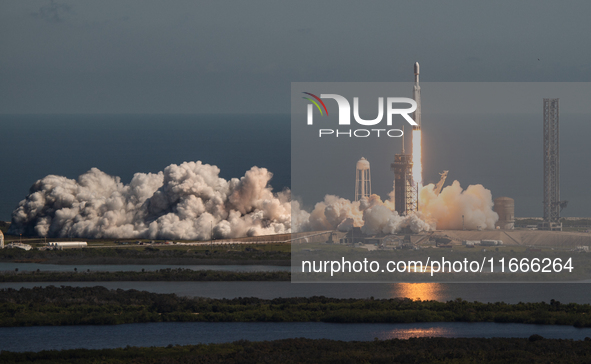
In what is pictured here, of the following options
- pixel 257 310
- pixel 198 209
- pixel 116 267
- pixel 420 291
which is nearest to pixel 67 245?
pixel 116 267

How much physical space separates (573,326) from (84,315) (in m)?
25.8

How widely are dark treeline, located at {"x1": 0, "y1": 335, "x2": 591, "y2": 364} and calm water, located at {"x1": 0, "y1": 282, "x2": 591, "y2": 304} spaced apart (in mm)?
12948

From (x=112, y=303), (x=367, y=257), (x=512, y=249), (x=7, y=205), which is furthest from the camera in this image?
(x=7, y=205)

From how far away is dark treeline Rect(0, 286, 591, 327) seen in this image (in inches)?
1757

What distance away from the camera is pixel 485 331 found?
42562 mm

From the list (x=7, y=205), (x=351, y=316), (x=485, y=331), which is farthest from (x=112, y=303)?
(x=7, y=205)

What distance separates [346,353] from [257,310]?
10.3 metres

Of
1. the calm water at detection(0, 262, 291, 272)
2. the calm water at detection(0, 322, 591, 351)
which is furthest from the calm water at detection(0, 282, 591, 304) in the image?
the calm water at detection(0, 322, 591, 351)

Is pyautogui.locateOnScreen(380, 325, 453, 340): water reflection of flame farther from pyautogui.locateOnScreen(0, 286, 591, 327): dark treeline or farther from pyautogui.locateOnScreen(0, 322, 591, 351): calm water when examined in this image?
pyautogui.locateOnScreen(0, 286, 591, 327): dark treeline

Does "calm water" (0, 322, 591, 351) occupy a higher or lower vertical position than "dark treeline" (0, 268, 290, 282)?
lower

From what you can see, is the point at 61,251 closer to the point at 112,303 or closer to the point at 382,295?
the point at 112,303

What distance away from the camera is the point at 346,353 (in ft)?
120

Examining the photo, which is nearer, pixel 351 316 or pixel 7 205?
pixel 351 316

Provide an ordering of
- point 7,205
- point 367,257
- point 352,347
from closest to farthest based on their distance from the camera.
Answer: point 352,347, point 367,257, point 7,205
